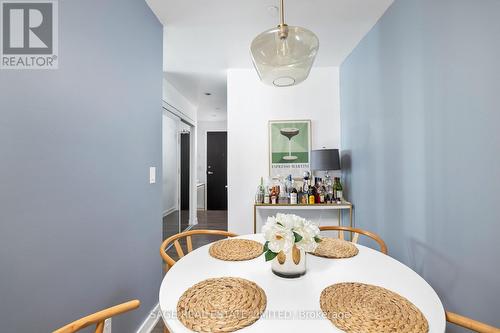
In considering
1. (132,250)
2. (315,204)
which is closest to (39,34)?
(132,250)

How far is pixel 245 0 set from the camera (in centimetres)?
166

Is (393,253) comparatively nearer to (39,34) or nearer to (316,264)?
(316,264)

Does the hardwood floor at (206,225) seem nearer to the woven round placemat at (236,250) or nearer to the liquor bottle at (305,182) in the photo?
the liquor bottle at (305,182)

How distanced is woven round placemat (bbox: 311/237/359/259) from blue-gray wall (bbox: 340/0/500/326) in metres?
0.51

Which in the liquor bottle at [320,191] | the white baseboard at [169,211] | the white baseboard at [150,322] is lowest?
the white baseboard at [150,322]

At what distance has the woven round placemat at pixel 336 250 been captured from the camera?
1167mm

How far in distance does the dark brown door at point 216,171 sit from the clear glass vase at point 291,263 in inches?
193

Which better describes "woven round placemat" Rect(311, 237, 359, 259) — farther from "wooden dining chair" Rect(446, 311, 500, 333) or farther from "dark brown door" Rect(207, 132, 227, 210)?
"dark brown door" Rect(207, 132, 227, 210)

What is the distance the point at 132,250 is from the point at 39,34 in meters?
1.32

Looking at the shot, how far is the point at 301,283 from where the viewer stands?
2.98 ft

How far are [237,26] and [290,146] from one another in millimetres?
1514

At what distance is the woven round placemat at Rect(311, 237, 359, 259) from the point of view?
117 cm

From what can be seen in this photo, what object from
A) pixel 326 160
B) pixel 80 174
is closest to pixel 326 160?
pixel 326 160

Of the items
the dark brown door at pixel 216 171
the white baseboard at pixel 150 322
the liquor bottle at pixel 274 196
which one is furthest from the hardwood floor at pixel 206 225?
the liquor bottle at pixel 274 196
